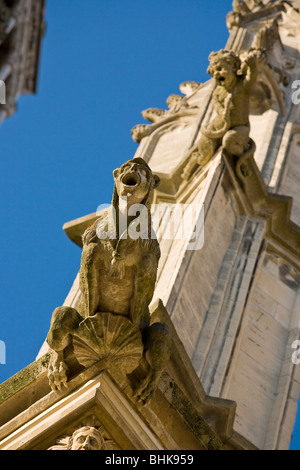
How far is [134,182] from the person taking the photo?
22.0 ft

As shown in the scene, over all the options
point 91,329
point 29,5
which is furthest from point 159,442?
point 29,5

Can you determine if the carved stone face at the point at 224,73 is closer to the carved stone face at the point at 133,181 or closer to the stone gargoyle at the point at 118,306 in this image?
the carved stone face at the point at 133,181

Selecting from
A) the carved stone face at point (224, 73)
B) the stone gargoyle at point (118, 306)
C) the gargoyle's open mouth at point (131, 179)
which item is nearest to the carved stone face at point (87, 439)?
the stone gargoyle at point (118, 306)

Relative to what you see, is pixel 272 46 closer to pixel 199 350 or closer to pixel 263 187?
pixel 263 187

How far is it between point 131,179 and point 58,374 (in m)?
1.21

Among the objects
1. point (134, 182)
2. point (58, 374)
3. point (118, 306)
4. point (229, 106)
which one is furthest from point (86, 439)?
point (229, 106)

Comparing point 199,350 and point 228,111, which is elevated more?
point 228,111

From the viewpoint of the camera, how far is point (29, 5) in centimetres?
2988

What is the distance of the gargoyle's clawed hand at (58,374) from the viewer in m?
6.61

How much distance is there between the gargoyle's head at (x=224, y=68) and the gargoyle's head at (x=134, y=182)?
5.40 m

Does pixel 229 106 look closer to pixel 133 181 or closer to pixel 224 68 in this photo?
pixel 224 68

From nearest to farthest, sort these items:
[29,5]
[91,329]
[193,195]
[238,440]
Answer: [91,329], [238,440], [193,195], [29,5]

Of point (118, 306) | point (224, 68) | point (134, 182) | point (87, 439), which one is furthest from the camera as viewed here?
point (224, 68)

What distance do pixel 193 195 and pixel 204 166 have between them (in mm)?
386
